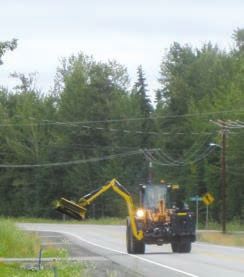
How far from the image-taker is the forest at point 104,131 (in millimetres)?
94000

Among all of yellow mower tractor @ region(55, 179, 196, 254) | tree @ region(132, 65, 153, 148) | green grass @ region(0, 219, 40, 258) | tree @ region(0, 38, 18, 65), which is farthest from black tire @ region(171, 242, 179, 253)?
tree @ region(132, 65, 153, 148)

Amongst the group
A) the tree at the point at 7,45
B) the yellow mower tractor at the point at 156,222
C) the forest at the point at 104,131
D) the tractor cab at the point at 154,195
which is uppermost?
the forest at the point at 104,131

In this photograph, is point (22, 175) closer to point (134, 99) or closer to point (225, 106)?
point (134, 99)

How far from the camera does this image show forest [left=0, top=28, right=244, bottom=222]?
94.0 meters

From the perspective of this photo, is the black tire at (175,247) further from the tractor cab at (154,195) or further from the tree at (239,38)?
the tree at (239,38)

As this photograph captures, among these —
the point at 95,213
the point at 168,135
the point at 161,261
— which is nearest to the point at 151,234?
the point at 161,261

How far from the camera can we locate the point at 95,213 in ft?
333

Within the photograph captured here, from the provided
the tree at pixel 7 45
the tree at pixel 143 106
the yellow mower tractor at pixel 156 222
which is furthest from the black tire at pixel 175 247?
the tree at pixel 143 106

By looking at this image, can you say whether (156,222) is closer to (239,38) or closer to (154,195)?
(154,195)

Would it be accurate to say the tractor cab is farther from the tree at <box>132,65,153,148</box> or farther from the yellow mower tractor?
the tree at <box>132,65,153,148</box>

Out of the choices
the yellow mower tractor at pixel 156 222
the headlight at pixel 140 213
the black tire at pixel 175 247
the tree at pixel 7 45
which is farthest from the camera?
the black tire at pixel 175 247

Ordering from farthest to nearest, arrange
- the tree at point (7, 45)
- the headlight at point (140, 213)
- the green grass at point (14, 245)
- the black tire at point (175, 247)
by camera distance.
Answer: the black tire at point (175, 247), the headlight at point (140, 213), the green grass at point (14, 245), the tree at point (7, 45)

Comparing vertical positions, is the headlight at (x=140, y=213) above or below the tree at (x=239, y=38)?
below

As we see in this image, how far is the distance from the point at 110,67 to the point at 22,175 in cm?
1649
